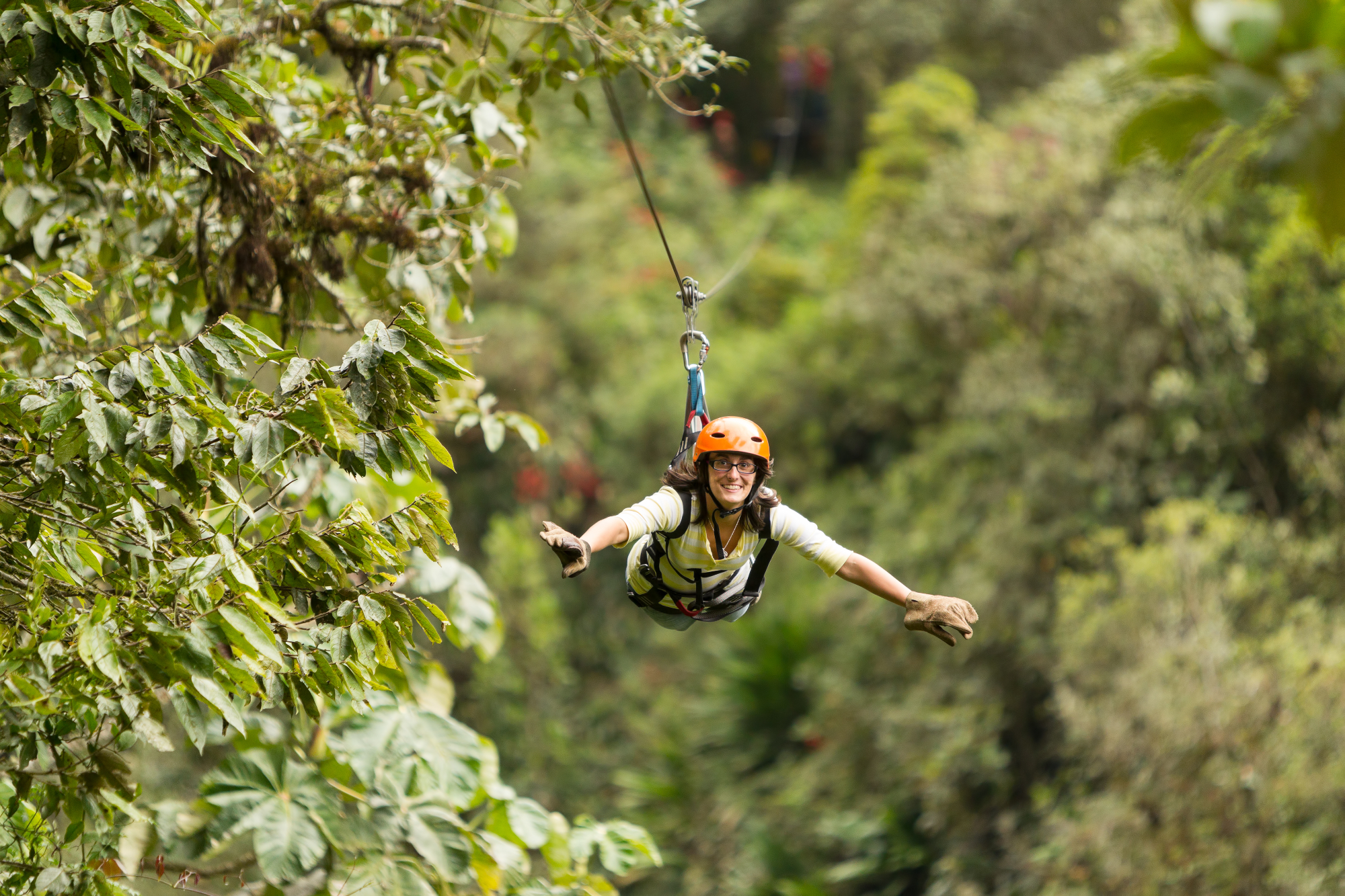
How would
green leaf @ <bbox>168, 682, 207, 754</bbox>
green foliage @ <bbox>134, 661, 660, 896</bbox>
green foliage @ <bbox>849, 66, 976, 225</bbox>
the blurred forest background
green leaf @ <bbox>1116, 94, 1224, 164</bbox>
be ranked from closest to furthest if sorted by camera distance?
green leaf @ <bbox>1116, 94, 1224, 164</bbox> < green leaf @ <bbox>168, 682, 207, 754</bbox> < green foliage @ <bbox>134, 661, 660, 896</bbox> < the blurred forest background < green foliage @ <bbox>849, 66, 976, 225</bbox>

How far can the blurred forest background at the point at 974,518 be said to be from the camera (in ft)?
25.7

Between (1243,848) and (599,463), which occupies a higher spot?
(1243,848)

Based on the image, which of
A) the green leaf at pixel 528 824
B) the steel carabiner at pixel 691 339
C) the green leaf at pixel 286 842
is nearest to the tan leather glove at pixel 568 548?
the steel carabiner at pixel 691 339

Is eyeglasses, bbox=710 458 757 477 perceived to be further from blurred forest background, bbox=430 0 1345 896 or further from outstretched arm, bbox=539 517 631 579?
blurred forest background, bbox=430 0 1345 896

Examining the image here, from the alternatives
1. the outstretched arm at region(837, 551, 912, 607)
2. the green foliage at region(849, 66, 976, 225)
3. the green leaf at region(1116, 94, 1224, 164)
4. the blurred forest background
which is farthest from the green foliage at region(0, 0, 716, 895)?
the green foliage at region(849, 66, 976, 225)

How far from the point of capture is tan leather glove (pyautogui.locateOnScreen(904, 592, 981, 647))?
281 centimetres

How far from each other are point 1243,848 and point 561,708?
7.48m

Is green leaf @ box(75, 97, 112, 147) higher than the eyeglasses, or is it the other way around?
green leaf @ box(75, 97, 112, 147)

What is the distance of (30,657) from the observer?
2.28 metres

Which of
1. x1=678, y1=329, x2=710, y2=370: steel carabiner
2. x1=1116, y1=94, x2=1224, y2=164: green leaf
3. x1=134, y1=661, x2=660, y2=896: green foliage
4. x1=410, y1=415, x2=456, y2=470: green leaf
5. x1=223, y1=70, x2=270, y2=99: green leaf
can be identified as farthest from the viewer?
x1=134, y1=661, x2=660, y2=896: green foliage

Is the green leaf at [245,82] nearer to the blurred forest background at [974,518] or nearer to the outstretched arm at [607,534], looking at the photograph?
the outstretched arm at [607,534]

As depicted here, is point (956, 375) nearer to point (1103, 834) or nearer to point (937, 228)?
point (937, 228)

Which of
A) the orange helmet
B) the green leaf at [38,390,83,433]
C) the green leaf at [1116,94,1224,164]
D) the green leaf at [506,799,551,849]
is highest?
the green leaf at [1116,94,1224,164]

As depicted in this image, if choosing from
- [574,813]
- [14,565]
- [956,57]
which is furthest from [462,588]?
[956,57]
